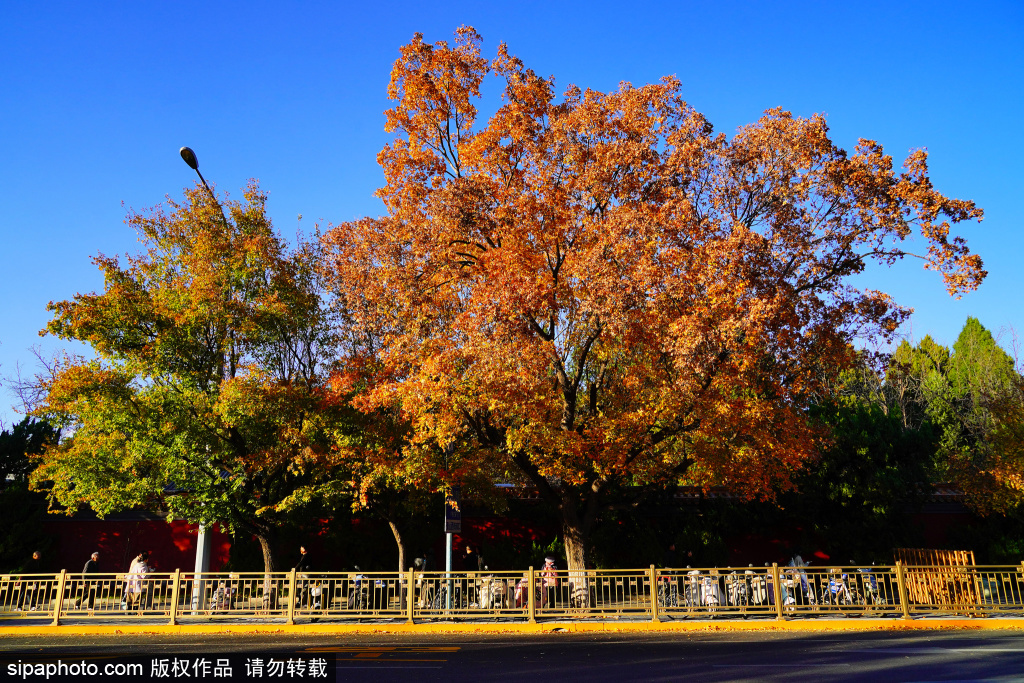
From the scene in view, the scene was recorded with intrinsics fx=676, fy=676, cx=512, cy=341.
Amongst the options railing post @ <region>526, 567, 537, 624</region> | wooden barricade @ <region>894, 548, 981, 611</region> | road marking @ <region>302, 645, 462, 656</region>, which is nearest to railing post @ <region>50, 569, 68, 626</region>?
road marking @ <region>302, 645, 462, 656</region>

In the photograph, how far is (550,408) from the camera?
1698 cm

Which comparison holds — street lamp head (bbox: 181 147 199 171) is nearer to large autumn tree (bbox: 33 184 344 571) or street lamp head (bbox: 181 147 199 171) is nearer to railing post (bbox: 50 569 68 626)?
large autumn tree (bbox: 33 184 344 571)

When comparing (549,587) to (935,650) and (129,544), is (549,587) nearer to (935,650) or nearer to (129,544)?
(935,650)

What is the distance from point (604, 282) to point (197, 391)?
12608mm

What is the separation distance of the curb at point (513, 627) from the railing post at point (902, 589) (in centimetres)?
34

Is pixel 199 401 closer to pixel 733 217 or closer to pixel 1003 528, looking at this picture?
pixel 733 217

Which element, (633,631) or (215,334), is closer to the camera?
(633,631)

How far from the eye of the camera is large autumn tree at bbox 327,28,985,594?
14898 mm

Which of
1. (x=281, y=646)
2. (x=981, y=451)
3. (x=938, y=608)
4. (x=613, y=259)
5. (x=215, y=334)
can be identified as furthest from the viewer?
(x=981, y=451)

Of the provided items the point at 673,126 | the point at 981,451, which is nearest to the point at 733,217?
the point at 673,126

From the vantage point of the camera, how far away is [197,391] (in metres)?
19.8

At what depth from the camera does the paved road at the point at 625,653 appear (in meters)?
9.38

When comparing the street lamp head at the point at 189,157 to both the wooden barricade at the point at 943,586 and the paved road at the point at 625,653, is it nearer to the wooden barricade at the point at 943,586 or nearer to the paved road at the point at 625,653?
the paved road at the point at 625,653

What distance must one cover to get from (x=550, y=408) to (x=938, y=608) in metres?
10.5
